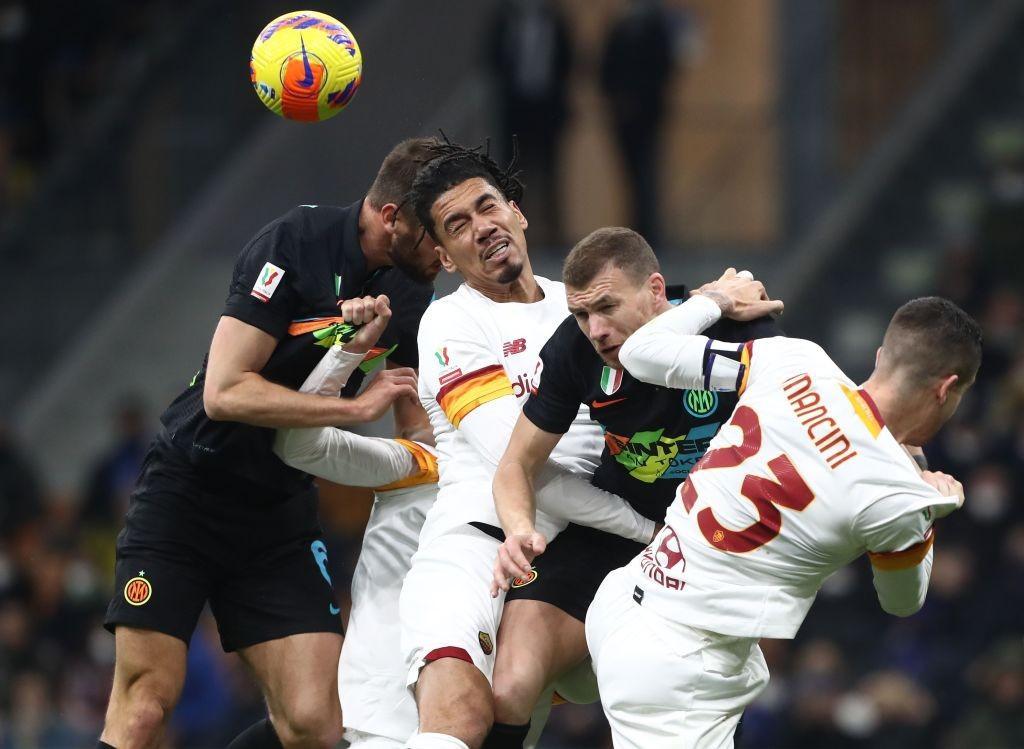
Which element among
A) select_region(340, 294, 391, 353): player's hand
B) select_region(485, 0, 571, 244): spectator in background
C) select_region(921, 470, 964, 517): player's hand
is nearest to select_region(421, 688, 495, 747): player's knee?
select_region(340, 294, 391, 353): player's hand

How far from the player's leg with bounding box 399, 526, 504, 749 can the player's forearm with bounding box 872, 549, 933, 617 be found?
3.89 feet

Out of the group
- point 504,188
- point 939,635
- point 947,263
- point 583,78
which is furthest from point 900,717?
point 583,78

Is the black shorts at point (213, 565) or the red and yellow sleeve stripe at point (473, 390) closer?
A: the red and yellow sleeve stripe at point (473, 390)

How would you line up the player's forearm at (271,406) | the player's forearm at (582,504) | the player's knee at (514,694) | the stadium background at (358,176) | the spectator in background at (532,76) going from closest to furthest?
the player's knee at (514,694)
the player's forearm at (582,504)
the player's forearm at (271,406)
the stadium background at (358,176)
the spectator in background at (532,76)

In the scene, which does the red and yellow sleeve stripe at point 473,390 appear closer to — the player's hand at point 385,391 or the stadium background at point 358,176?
the player's hand at point 385,391

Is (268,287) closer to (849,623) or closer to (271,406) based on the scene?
(271,406)

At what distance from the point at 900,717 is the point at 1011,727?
2.00ft

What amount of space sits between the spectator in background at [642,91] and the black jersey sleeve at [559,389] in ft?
24.4

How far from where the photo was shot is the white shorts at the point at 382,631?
5.78 m

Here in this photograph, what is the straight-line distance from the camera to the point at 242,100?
13.4 m

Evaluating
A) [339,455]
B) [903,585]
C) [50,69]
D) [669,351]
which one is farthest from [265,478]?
[50,69]

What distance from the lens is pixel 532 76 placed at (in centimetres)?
1252

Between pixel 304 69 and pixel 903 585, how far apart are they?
8.46ft

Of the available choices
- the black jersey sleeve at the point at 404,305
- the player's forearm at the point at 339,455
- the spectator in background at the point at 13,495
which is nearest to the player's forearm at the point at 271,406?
the player's forearm at the point at 339,455
